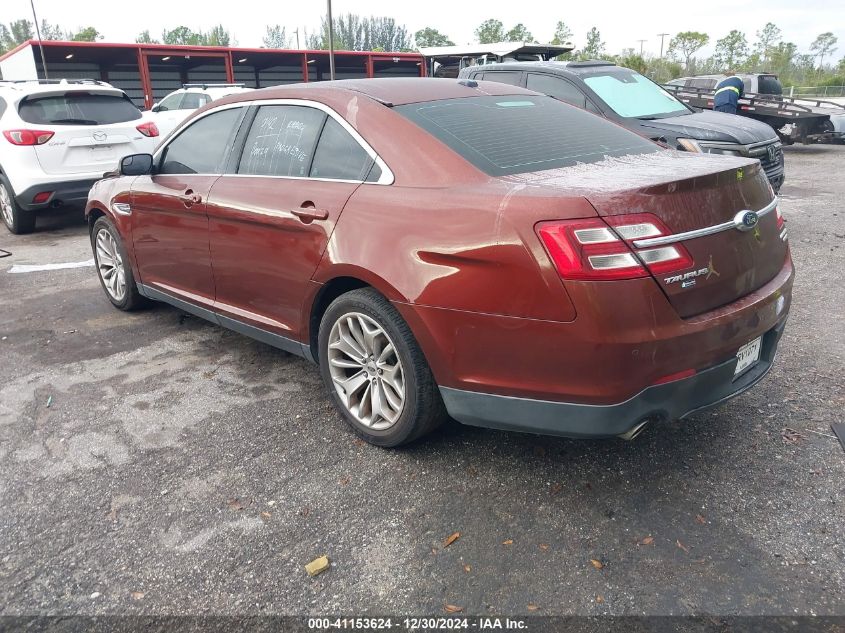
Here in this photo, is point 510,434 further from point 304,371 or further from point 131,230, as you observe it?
point 131,230

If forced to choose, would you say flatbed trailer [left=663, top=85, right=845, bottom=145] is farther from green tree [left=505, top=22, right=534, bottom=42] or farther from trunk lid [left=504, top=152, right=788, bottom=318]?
green tree [left=505, top=22, right=534, bottom=42]

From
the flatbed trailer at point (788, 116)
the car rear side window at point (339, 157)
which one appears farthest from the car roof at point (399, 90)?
the flatbed trailer at point (788, 116)

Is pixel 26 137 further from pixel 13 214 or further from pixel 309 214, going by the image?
pixel 309 214

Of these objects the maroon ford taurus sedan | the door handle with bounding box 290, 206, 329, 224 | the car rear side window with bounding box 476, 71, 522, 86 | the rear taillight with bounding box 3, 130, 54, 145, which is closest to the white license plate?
the maroon ford taurus sedan

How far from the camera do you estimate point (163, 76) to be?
2714cm

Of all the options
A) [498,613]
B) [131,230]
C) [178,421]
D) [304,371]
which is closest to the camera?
[498,613]

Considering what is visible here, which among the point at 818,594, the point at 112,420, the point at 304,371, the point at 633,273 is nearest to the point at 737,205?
the point at 633,273

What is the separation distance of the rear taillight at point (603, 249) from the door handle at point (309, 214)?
46.9 inches

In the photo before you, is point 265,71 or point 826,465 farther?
point 265,71

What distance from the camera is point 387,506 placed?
2809 millimetres

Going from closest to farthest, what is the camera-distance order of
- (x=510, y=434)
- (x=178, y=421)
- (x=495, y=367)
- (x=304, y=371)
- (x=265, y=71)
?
(x=495, y=367) → (x=510, y=434) → (x=178, y=421) → (x=304, y=371) → (x=265, y=71)

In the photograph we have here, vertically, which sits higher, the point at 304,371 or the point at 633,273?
the point at 633,273

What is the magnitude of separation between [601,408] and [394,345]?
94 cm

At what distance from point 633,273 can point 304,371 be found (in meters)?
2.38
